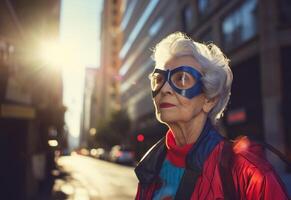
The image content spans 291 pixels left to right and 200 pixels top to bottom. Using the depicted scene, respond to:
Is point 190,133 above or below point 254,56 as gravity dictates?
below

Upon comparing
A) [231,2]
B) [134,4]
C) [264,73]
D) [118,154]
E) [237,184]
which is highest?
[134,4]

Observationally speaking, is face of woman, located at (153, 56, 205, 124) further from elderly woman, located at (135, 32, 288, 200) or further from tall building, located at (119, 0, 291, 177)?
tall building, located at (119, 0, 291, 177)

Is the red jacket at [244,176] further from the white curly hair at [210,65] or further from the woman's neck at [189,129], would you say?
the white curly hair at [210,65]

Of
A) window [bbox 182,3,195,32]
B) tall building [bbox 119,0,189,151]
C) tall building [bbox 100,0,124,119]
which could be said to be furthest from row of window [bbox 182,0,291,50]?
tall building [bbox 100,0,124,119]

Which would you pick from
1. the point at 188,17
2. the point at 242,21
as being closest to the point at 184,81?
the point at 242,21

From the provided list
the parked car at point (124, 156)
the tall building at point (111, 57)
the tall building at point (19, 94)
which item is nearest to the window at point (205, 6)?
the parked car at point (124, 156)

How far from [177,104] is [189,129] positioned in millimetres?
131

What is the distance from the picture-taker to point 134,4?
75.7m

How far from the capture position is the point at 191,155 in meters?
2.04

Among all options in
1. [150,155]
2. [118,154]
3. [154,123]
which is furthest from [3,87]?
[154,123]

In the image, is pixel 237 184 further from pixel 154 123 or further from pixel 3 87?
pixel 154 123

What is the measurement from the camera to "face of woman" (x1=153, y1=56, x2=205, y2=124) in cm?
217

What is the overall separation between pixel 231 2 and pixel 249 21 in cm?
294

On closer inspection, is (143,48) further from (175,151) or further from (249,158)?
(249,158)
